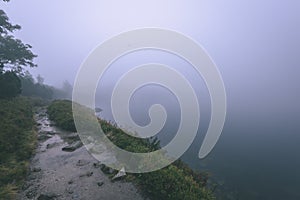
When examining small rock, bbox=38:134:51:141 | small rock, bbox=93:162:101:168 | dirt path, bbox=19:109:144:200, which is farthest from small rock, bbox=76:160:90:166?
small rock, bbox=38:134:51:141

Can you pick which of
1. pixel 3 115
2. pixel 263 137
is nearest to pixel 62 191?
pixel 3 115

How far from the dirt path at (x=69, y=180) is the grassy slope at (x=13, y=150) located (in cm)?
35

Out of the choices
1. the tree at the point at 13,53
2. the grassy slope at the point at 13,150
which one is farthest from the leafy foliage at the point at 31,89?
the grassy slope at the point at 13,150

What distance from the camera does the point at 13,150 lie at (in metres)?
9.87

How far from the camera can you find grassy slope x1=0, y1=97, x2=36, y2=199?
287 inches

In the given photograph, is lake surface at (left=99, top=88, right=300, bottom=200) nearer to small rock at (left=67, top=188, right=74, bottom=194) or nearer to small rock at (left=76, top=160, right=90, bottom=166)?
small rock at (left=76, top=160, right=90, bottom=166)

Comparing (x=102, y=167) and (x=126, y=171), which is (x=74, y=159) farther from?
(x=126, y=171)

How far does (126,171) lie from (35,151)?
224 inches

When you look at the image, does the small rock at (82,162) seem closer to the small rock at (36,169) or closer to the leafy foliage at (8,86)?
the small rock at (36,169)

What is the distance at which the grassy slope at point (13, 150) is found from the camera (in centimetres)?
728

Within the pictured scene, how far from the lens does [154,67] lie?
10.5m

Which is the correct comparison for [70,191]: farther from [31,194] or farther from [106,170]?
[106,170]

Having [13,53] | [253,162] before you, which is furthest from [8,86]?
[253,162]

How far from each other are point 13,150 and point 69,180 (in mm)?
4328
